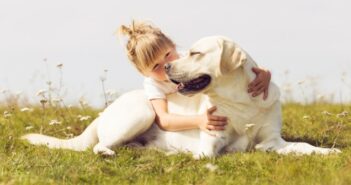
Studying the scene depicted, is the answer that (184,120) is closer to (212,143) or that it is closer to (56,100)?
(212,143)

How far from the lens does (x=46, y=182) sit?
5.82m

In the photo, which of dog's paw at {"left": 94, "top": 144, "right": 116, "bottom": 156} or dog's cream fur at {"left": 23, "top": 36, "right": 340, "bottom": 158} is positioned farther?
dog's paw at {"left": 94, "top": 144, "right": 116, "bottom": 156}

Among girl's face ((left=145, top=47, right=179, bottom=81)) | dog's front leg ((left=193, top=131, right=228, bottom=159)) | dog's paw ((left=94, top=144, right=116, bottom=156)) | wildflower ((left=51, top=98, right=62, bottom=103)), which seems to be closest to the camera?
dog's front leg ((left=193, top=131, right=228, bottom=159))

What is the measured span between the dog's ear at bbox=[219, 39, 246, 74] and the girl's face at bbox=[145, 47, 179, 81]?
1.16m

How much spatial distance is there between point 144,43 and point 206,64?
1.34 meters

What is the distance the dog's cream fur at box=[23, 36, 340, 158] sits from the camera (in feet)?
23.6

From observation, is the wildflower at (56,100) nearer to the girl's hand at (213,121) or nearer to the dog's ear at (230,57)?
the girl's hand at (213,121)

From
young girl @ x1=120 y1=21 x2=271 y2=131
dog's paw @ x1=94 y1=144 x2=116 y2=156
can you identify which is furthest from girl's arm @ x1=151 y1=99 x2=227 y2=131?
dog's paw @ x1=94 y1=144 x2=116 y2=156

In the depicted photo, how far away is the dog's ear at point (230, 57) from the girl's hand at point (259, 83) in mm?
281

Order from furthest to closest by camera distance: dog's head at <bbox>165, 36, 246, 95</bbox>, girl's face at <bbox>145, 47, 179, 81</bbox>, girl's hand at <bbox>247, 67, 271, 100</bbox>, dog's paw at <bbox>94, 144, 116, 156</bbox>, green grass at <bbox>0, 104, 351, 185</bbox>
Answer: girl's face at <bbox>145, 47, 179, 81</bbox> → dog's paw at <bbox>94, 144, 116, 156</bbox> → girl's hand at <bbox>247, 67, 271, 100</bbox> → dog's head at <bbox>165, 36, 246, 95</bbox> → green grass at <bbox>0, 104, 351, 185</bbox>

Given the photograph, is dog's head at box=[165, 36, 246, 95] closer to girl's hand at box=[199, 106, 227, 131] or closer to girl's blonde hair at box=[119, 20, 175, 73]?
girl's hand at box=[199, 106, 227, 131]

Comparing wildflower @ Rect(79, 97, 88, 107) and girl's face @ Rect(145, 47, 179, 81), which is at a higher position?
girl's face @ Rect(145, 47, 179, 81)

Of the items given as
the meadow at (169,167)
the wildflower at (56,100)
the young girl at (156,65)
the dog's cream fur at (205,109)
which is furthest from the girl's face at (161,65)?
the wildflower at (56,100)


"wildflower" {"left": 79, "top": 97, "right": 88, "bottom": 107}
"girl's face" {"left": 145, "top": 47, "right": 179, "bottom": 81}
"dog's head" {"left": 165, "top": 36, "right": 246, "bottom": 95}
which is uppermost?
"dog's head" {"left": 165, "top": 36, "right": 246, "bottom": 95}
